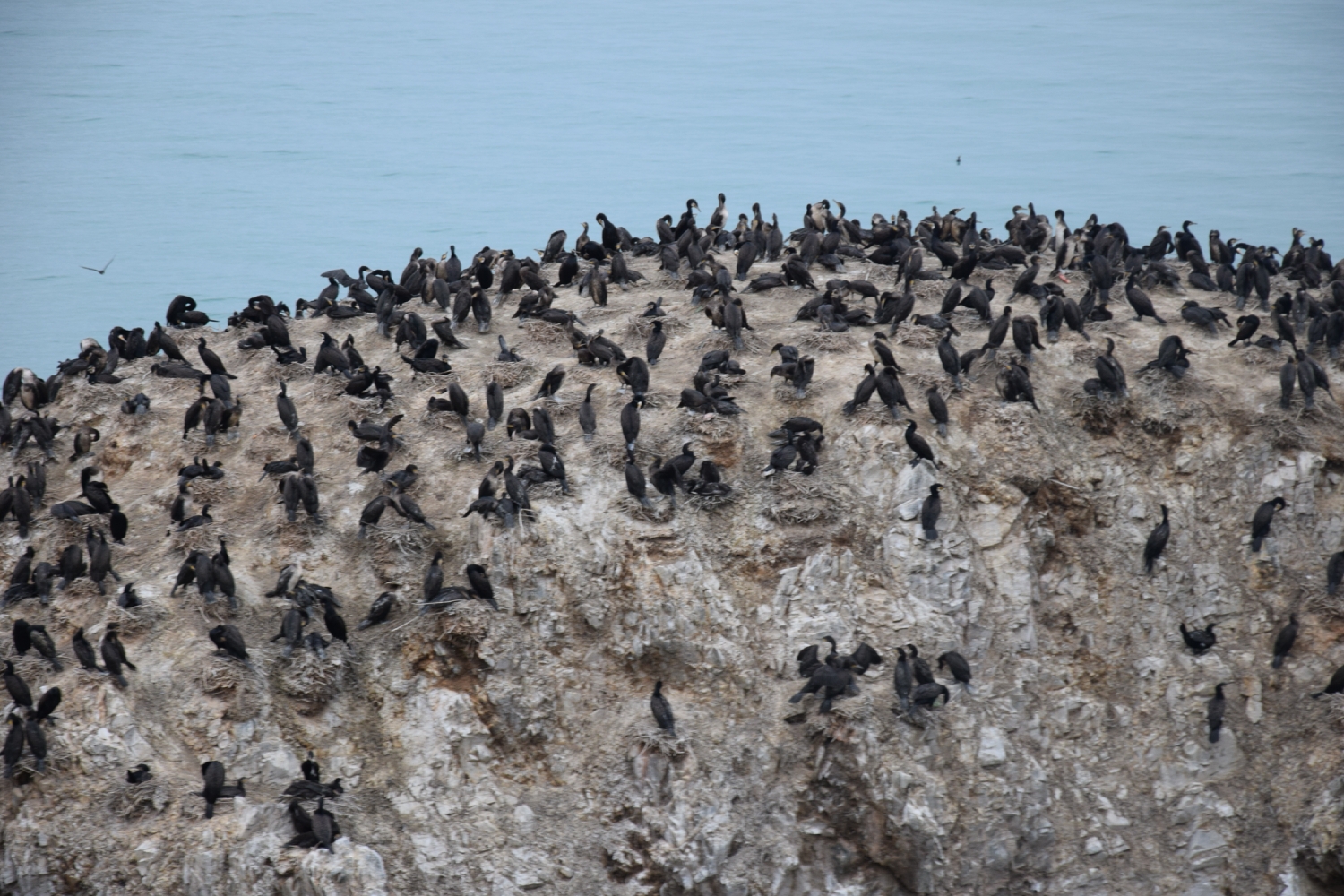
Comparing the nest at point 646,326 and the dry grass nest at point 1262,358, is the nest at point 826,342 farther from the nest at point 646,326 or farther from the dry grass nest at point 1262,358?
the dry grass nest at point 1262,358

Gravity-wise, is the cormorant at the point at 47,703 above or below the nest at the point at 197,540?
below

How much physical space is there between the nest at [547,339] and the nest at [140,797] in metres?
9.26

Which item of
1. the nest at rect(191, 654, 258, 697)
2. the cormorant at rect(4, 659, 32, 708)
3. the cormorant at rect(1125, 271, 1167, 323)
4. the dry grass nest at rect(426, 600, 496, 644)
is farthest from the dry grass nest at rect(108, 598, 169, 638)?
the cormorant at rect(1125, 271, 1167, 323)

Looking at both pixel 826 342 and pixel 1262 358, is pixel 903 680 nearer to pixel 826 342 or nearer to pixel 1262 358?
pixel 826 342

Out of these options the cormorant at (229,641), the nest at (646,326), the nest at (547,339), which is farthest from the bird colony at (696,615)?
the nest at (646,326)

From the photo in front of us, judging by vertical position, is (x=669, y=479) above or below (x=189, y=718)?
above

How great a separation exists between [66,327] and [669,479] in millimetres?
29822

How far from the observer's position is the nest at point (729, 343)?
66.8 ft

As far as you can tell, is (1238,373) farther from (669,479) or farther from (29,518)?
(29,518)

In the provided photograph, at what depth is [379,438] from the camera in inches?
712

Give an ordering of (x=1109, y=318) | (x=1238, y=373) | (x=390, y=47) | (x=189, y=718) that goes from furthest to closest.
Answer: (x=390, y=47) < (x=1109, y=318) < (x=1238, y=373) < (x=189, y=718)

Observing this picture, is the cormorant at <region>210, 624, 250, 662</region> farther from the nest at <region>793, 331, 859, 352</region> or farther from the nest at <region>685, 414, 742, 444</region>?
the nest at <region>793, 331, 859, 352</region>

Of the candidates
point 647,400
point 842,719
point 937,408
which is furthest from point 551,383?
point 842,719

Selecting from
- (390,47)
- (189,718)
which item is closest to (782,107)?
(390,47)
